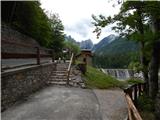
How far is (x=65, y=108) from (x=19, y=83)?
7.59ft

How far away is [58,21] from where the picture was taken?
37938 mm

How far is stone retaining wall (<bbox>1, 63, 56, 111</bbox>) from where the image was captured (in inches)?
349

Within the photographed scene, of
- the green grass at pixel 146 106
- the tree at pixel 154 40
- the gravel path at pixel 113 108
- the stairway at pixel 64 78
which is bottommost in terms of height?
the green grass at pixel 146 106

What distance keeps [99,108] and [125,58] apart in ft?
273

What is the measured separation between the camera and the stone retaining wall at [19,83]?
8.87 m

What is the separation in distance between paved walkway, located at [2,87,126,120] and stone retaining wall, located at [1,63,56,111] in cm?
33

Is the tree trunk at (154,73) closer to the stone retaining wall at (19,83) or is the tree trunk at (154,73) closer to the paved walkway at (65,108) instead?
the paved walkway at (65,108)

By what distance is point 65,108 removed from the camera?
31.1 ft

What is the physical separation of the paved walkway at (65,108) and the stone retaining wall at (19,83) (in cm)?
33

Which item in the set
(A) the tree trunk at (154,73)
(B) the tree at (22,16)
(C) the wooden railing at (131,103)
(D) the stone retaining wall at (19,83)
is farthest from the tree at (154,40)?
(B) the tree at (22,16)

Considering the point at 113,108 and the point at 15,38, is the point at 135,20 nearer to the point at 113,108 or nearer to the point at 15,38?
the point at 113,108

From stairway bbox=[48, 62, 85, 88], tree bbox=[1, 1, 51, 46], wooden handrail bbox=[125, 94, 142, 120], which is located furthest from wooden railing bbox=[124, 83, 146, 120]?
tree bbox=[1, 1, 51, 46]

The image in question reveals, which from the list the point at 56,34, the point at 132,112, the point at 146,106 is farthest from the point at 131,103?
the point at 56,34

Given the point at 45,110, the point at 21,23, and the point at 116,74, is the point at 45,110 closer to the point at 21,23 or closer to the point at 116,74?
the point at 21,23
